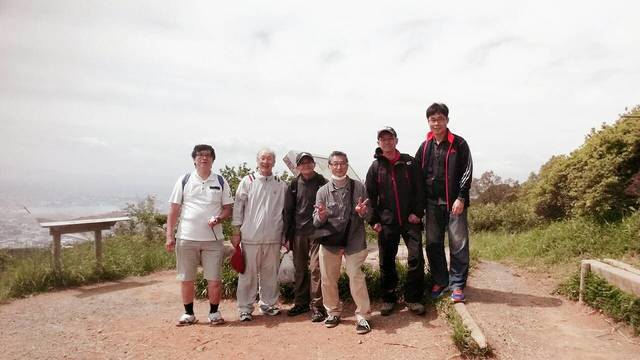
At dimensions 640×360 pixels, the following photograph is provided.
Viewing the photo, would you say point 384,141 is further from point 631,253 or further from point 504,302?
point 631,253

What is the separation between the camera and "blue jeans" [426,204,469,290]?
4.98 m

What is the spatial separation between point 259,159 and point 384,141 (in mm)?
1583

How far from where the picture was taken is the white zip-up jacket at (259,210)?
17.6 ft

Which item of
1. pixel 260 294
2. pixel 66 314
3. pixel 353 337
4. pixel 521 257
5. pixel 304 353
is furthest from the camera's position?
pixel 521 257

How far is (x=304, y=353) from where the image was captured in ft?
14.5

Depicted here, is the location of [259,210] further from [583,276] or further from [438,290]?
[583,276]

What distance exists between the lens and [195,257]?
5.34 metres

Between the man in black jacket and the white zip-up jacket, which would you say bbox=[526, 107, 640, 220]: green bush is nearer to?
the man in black jacket

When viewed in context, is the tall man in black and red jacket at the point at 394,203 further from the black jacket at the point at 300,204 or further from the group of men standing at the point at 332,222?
the black jacket at the point at 300,204

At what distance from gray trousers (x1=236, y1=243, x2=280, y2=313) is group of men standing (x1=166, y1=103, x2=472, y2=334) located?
0.04 feet

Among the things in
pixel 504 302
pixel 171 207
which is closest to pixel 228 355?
pixel 171 207

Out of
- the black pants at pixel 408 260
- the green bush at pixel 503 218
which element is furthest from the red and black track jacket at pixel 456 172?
the green bush at pixel 503 218

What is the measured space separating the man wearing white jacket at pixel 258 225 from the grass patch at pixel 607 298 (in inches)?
143

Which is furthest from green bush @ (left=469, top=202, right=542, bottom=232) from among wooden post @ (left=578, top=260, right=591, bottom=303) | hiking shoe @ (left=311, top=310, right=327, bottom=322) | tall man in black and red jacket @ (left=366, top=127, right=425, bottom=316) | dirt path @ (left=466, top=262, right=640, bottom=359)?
hiking shoe @ (left=311, top=310, right=327, bottom=322)
